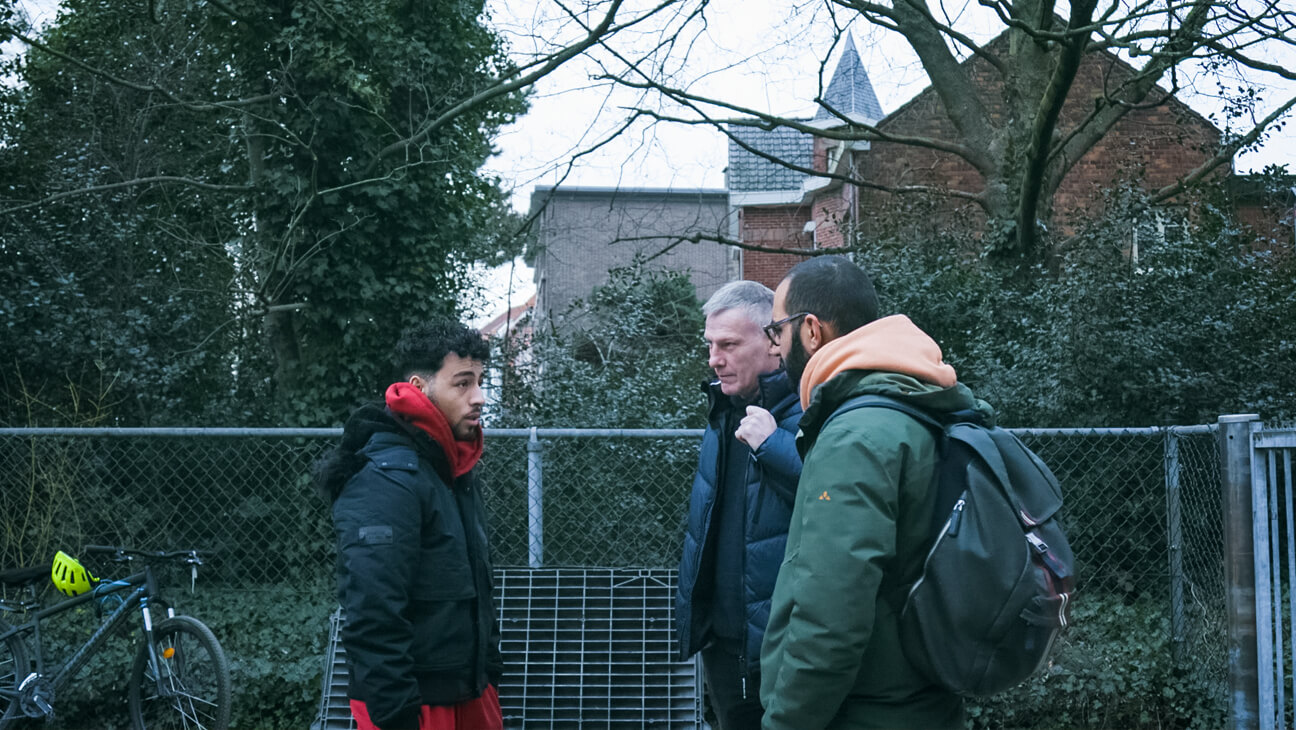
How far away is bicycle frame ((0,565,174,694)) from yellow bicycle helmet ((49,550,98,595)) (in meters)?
0.05

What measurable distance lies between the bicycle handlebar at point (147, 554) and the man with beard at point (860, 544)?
14.3 ft

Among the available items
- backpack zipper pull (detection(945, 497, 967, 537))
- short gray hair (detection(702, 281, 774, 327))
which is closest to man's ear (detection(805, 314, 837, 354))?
backpack zipper pull (detection(945, 497, 967, 537))

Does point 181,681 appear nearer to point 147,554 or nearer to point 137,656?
point 137,656

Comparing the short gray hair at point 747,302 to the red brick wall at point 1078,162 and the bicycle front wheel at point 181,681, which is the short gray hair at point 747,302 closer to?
the bicycle front wheel at point 181,681

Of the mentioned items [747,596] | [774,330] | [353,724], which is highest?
[774,330]

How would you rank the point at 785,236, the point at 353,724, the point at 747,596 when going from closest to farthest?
the point at 747,596, the point at 353,724, the point at 785,236

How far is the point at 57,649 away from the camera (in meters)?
5.68

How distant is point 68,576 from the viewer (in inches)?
218

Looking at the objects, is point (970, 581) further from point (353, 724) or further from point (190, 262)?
point (190, 262)

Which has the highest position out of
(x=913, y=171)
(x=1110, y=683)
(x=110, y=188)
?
(x=913, y=171)

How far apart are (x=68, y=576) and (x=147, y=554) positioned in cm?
46

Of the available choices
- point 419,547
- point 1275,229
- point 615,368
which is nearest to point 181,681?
point 419,547

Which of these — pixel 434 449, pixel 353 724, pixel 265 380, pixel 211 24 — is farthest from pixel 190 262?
pixel 434 449

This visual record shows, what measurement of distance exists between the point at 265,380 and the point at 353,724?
535 cm
